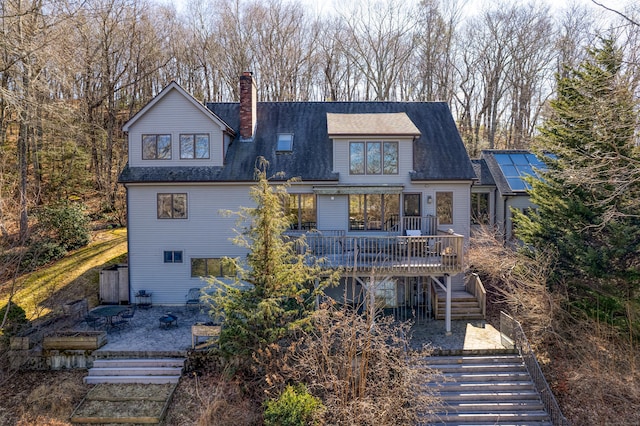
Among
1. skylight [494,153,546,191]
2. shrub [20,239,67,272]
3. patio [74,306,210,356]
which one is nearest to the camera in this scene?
patio [74,306,210,356]

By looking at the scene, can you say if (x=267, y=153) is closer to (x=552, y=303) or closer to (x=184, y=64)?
(x=552, y=303)

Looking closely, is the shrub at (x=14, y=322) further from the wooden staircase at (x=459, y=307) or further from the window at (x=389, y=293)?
the wooden staircase at (x=459, y=307)

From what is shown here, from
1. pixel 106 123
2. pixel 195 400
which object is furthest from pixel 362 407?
pixel 106 123

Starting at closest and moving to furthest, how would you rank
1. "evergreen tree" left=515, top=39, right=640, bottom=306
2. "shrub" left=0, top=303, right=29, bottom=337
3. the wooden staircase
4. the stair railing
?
the stair railing, "evergreen tree" left=515, top=39, right=640, bottom=306, "shrub" left=0, top=303, right=29, bottom=337, the wooden staircase

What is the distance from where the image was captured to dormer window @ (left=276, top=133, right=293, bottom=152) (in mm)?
18469

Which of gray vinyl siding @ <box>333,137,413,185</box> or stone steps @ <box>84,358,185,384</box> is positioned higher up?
gray vinyl siding @ <box>333,137,413,185</box>

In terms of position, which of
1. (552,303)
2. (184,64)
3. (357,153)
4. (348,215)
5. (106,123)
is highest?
(184,64)

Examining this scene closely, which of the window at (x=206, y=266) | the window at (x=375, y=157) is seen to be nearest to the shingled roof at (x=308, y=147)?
the window at (x=375, y=157)

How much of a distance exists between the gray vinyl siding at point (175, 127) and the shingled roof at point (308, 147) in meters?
0.36

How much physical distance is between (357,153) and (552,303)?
982 cm

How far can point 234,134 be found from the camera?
61.6ft

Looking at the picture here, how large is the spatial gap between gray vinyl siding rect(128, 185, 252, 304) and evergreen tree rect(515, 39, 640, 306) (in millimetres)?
12668

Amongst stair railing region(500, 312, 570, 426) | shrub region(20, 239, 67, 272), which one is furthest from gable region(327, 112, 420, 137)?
shrub region(20, 239, 67, 272)

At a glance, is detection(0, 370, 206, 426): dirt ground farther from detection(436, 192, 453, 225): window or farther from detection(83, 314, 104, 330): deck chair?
detection(436, 192, 453, 225): window
